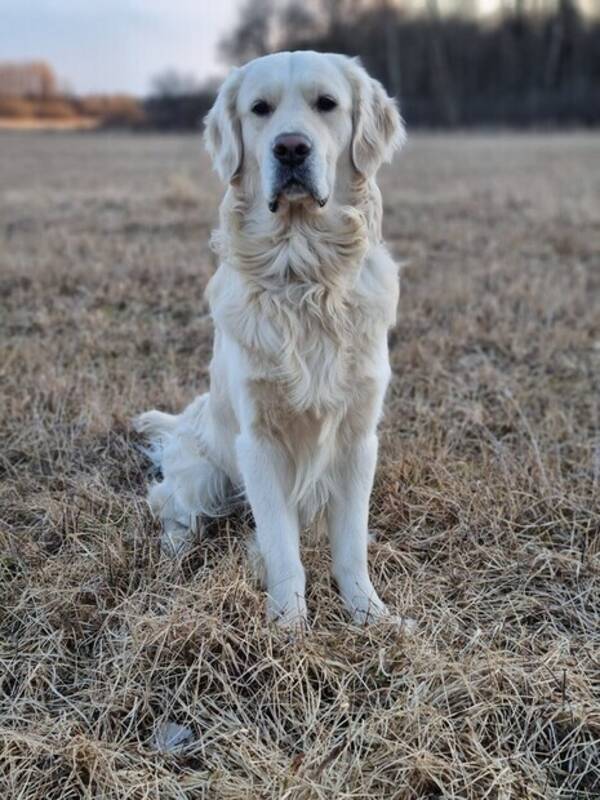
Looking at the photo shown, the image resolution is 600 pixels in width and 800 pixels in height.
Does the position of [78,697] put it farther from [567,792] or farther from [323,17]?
[323,17]

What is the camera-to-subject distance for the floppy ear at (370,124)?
7.47 ft

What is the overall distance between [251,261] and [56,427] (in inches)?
54.2

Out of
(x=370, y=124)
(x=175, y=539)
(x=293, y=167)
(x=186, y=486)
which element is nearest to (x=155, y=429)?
(x=186, y=486)

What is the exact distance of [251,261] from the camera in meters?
2.23

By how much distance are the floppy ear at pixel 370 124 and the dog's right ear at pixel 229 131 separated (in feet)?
1.18

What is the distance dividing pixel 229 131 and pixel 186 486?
3.91 feet

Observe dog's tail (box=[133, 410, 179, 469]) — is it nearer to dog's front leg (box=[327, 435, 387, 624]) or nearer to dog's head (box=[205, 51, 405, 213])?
dog's front leg (box=[327, 435, 387, 624])

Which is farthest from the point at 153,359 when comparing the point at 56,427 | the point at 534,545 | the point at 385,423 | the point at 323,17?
Result: the point at 323,17

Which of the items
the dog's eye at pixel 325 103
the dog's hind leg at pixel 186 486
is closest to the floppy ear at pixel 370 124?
the dog's eye at pixel 325 103

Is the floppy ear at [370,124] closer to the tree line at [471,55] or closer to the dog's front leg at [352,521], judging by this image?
the dog's front leg at [352,521]

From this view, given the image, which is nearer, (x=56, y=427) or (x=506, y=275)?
(x=56, y=427)

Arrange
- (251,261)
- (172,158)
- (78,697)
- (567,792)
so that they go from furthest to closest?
(172,158) < (251,261) < (78,697) < (567,792)

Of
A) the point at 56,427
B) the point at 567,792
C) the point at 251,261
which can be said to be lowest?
the point at 567,792

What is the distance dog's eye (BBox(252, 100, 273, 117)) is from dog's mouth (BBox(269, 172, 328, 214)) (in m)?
0.25
